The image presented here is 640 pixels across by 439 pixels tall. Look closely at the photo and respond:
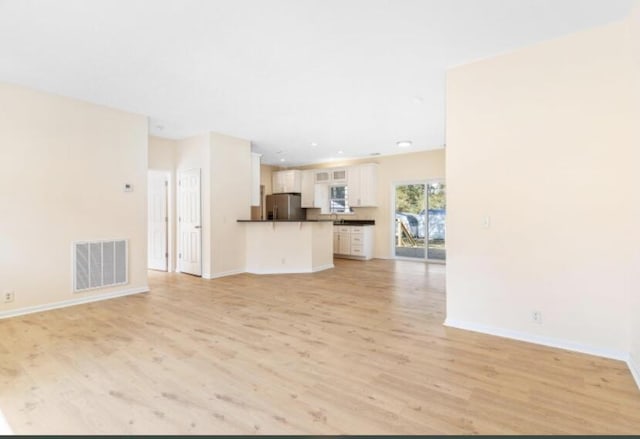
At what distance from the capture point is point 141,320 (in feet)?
11.6

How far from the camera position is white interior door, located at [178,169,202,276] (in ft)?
19.8

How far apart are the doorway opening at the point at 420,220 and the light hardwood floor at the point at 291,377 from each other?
4141 mm

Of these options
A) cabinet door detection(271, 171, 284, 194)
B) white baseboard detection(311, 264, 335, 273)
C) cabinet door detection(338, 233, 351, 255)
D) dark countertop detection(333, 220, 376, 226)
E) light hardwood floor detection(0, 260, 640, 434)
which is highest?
cabinet door detection(271, 171, 284, 194)

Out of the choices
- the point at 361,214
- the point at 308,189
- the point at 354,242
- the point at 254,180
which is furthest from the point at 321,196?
the point at 254,180

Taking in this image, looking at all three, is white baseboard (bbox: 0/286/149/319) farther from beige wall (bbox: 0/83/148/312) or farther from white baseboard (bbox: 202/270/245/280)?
white baseboard (bbox: 202/270/245/280)

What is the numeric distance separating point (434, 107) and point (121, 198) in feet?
15.9

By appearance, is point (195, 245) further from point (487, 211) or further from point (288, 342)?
point (487, 211)

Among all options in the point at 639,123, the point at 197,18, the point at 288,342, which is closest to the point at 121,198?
the point at 197,18

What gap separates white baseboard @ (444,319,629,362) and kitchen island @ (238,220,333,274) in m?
3.55

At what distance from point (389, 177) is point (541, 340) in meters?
5.83

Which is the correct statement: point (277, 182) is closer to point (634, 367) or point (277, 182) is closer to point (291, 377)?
point (291, 377)

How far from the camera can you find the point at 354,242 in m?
8.33

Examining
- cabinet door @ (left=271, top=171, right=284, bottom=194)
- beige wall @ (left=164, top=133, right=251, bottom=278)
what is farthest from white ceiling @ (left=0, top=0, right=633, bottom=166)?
cabinet door @ (left=271, top=171, right=284, bottom=194)

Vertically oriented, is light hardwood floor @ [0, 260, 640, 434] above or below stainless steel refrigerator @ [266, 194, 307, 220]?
below
